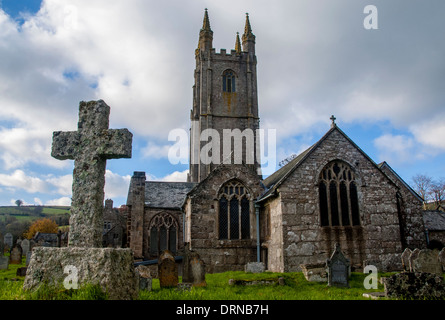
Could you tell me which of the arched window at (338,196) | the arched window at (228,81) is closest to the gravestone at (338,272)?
the arched window at (338,196)

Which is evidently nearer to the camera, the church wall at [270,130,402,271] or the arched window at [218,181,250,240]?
the church wall at [270,130,402,271]

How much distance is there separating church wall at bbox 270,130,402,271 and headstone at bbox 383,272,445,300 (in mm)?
7135

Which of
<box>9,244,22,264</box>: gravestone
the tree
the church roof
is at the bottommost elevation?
<box>9,244,22,264</box>: gravestone

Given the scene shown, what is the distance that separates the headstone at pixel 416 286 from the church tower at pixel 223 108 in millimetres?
27197

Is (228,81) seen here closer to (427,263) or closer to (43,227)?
(427,263)

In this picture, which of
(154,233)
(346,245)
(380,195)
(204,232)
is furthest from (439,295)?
(154,233)

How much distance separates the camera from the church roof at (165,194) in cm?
2517

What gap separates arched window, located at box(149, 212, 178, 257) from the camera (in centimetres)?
2442

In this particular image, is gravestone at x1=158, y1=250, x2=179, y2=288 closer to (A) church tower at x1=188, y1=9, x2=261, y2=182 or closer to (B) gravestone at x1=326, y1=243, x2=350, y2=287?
(B) gravestone at x1=326, y1=243, x2=350, y2=287

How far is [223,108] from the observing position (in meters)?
36.9

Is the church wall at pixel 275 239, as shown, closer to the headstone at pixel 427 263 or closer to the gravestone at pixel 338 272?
the gravestone at pixel 338 272

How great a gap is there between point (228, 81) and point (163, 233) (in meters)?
20.4

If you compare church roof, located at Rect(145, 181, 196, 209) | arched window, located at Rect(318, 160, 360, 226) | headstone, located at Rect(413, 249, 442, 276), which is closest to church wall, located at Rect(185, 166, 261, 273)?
arched window, located at Rect(318, 160, 360, 226)
